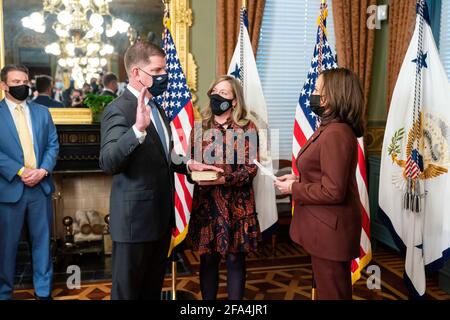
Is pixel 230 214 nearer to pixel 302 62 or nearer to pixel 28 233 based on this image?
pixel 28 233

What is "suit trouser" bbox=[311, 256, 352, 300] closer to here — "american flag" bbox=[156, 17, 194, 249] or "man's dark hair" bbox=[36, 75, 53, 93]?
"american flag" bbox=[156, 17, 194, 249]

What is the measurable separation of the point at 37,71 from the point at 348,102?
3297 mm

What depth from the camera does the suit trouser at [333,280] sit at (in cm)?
231

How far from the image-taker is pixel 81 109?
4605 millimetres

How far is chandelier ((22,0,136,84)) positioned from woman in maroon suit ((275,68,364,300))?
2877 millimetres

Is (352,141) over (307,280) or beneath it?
over

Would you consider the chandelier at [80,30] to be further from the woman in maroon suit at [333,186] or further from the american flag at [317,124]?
the woman in maroon suit at [333,186]

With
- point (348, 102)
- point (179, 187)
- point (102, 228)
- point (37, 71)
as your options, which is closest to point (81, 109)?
point (37, 71)

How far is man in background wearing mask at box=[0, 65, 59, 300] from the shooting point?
3.33 m

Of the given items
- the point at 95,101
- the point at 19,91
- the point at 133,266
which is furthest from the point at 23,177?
the point at 133,266

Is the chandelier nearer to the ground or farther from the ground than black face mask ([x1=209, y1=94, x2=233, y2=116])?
farther from the ground

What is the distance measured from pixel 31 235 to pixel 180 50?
7.61ft

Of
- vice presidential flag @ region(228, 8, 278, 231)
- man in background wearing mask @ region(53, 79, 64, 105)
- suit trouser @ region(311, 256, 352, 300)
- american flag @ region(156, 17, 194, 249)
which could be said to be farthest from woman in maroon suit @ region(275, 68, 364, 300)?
man in background wearing mask @ region(53, 79, 64, 105)

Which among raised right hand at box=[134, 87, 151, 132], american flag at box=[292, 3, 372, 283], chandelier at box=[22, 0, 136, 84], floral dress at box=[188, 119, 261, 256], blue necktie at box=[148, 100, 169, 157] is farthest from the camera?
chandelier at box=[22, 0, 136, 84]
